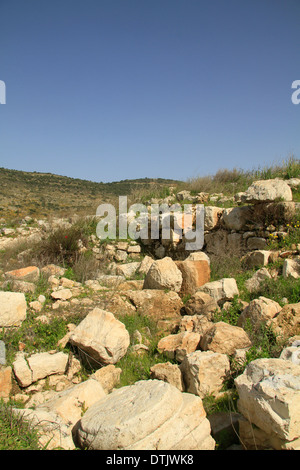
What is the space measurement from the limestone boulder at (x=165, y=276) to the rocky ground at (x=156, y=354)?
19 mm

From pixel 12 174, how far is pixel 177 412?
107 feet

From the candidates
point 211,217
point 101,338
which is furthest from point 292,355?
point 211,217

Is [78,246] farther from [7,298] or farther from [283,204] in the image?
[283,204]

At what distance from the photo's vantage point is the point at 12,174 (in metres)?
31.0

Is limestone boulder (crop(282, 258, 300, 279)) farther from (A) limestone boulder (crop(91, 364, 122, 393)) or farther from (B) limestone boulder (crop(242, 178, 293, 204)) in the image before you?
(A) limestone boulder (crop(91, 364, 122, 393))

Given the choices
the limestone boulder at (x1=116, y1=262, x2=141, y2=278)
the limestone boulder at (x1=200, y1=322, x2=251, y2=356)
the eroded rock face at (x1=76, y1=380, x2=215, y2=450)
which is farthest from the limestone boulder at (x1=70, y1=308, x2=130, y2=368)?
the limestone boulder at (x1=116, y1=262, x2=141, y2=278)

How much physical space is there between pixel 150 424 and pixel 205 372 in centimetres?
103

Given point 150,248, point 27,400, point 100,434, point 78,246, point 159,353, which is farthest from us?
point 150,248

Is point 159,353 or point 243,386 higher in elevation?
point 243,386

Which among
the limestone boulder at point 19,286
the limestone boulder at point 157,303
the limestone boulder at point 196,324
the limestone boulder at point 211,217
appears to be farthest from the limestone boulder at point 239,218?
the limestone boulder at point 19,286

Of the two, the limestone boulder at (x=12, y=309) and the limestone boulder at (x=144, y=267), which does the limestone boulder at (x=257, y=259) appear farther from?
the limestone boulder at (x=12, y=309)

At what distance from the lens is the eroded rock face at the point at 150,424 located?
2.24 meters

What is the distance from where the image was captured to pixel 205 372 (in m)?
3.14

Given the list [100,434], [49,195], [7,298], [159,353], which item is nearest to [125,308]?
[159,353]
